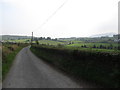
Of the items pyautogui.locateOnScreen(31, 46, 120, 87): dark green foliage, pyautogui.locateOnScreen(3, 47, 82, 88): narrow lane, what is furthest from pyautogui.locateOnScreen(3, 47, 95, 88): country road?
pyautogui.locateOnScreen(31, 46, 120, 87): dark green foliage

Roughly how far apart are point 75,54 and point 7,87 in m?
6.21

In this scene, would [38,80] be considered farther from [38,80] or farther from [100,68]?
[100,68]

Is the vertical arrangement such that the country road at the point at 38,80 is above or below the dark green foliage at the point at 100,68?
below

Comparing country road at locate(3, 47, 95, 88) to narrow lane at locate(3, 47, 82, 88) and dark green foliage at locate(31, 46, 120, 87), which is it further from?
dark green foliage at locate(31, 46, 120, 87)

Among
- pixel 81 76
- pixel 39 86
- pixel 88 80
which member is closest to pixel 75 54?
pixel 81 76

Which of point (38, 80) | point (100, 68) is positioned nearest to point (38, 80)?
point (38, 80)

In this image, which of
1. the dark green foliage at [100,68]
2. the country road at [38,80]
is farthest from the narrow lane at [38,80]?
the dark green foliage at [100,68]

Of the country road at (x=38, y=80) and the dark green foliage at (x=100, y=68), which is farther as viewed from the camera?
the country road at (x=38, y=80)

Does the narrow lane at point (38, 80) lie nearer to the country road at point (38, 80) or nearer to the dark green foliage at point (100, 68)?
the country road at point (38, 80)

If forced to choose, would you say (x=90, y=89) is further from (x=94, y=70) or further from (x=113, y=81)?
(x=94, y=70)

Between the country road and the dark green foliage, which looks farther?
the country road

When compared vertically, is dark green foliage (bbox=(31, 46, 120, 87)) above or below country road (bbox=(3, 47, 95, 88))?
above

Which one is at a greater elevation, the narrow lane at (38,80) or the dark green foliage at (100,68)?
the dark green foliage at (100,68)

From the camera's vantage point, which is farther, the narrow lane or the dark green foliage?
the narrow lane
